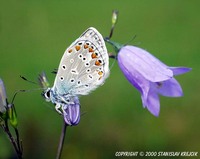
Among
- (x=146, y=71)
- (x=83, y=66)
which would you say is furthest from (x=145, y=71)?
(x=83, y=66)

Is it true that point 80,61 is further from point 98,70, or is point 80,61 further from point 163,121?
point 163,121

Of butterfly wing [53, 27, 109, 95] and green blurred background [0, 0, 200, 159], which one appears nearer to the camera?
butterfly wing [53, 27, 109, 95]

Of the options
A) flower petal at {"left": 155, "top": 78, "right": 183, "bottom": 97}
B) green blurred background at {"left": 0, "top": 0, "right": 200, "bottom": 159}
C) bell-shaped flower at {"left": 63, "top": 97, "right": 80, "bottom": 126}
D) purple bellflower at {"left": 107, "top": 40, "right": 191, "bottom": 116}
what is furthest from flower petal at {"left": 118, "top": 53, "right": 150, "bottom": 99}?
green blurred background at {"left": 0, "top": 0, "right": 200, "bottom": 159}

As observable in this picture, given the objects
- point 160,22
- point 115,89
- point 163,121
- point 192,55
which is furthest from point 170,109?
point 160,22

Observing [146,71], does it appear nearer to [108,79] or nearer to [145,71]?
[145,71]

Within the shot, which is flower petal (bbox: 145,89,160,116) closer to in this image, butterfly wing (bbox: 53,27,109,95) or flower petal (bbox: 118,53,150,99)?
flower petal (bbox: 118,53,150,99)

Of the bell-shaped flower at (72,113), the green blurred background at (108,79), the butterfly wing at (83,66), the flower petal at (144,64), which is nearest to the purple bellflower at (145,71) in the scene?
the flower petal at (144,64)
